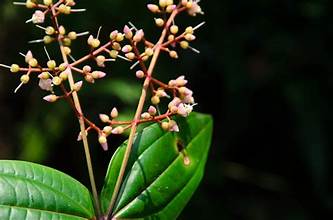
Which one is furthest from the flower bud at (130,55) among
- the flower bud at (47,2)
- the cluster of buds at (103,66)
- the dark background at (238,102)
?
the dark background at (238,102)

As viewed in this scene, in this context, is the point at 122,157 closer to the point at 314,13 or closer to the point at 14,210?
the point at 14,210

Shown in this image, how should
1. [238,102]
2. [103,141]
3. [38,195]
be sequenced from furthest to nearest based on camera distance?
1. [238,102]
2. [103,141]
3. [38,195]

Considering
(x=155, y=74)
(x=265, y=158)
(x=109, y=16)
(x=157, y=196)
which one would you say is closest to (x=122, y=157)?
(x=157, y=196)

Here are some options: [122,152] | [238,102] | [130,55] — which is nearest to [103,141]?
[122,152]

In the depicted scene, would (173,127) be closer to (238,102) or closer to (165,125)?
(165,125)

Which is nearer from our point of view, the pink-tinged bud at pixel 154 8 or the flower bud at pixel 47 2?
the flower bud at pixel 47 2

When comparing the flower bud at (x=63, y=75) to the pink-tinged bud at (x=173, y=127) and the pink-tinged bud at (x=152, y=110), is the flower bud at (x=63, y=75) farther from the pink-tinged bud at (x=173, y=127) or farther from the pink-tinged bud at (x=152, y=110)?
the pink-tinged bud at (x=173, y=127)
